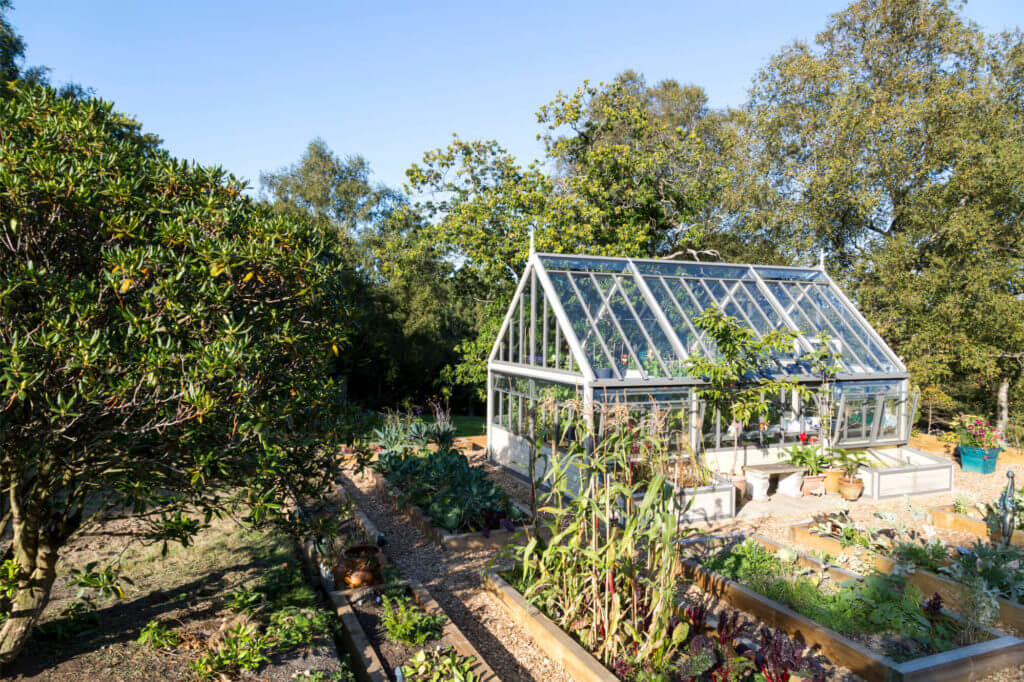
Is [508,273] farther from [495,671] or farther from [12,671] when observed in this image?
[12,671]

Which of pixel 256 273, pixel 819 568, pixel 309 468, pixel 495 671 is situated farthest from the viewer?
pixel 819 568

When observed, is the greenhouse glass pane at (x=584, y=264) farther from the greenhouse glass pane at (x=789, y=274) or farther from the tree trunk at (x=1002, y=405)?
the tree trunk at (x=1002, y=405)

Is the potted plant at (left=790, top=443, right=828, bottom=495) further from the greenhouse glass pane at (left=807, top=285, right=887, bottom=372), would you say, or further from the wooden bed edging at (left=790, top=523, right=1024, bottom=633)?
the wooden bed edging at (left=790, top=523, right=1024, bottom=633)

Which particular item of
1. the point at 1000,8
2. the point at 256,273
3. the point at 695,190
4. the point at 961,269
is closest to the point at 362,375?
the point at 695,190

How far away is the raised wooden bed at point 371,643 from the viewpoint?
4543 millimetres

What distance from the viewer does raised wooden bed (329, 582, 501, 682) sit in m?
4.54

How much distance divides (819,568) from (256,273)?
254 inches

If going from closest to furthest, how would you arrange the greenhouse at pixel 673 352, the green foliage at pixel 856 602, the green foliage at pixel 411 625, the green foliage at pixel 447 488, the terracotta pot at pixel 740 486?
the green foliage at pixel 411 625 < the green foliage at pixel 856 602 < the green foliage at pixel 447 488 < the terracotta pot at pixel 740 486 < the greenhouse at pixel 673 352

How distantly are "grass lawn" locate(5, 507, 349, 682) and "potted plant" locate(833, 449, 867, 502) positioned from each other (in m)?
9.10

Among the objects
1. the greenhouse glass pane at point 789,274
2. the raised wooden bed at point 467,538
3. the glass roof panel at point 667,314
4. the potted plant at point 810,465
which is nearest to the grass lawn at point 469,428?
the glass roof panel at point 667,314

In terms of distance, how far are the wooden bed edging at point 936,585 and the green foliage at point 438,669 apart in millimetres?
4776

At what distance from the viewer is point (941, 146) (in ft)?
55.4

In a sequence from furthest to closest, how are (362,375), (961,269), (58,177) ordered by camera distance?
(362,375)
(961,269)
(58,177)

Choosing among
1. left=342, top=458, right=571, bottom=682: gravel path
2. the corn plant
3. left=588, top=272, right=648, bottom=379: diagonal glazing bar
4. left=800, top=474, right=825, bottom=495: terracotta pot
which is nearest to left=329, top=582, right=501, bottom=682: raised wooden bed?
left=342, top=458, right=571, bottom=682: gravel path
